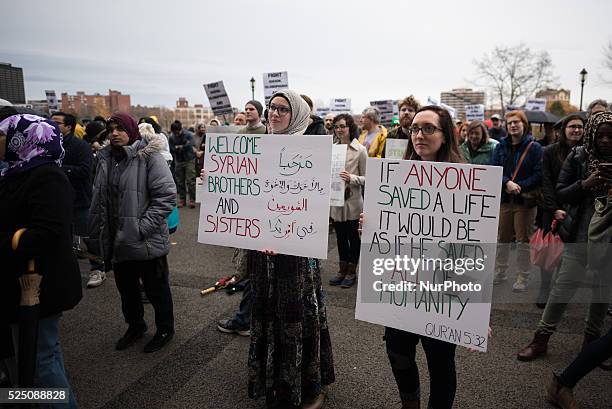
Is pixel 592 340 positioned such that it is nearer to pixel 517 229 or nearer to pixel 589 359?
pixel 589 359

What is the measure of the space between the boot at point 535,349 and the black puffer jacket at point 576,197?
2.69ft

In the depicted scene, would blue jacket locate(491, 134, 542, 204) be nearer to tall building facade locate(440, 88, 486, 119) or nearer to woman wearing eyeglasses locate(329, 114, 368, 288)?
woman wearing eyeglasses locate(329, 114, 368, 288)

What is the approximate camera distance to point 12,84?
7848mm

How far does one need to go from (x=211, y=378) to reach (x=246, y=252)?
40.4 inches

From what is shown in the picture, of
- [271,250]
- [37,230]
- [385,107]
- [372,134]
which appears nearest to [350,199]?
[372,134]

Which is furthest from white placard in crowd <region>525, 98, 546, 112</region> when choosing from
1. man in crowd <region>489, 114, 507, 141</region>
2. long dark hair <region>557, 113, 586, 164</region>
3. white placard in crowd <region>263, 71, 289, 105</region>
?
long dark hair <region>557, 113, 586, 164</region>

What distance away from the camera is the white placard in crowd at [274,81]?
25.6 ft

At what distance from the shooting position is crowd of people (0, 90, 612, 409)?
2137 millimetres

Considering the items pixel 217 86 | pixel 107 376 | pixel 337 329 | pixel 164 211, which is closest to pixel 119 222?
pixel 164 211

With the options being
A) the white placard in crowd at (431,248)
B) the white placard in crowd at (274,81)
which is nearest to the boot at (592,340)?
the white placard in crowd at (431,248)

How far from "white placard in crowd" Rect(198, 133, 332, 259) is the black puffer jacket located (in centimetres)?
226

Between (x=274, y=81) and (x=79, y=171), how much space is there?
13.9 ft

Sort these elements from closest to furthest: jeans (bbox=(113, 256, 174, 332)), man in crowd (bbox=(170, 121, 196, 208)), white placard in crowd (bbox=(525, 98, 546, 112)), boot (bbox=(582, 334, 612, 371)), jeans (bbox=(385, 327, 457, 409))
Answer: jeans (bbox=(385, 327, 457, 409)) → boot (bbox=(582, 334, 612, 371)) → jeans (bbox=(113, 256, 174, 332)) → man in crowd (bbox=(170, 121, 196, 208)) → white placard in crowd (bbox=(525, 98, 546, 112))

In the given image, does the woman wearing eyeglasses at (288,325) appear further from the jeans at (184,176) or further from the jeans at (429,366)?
the jeans at (184,176)
